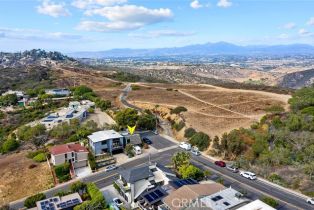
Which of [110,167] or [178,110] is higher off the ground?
[178,110]

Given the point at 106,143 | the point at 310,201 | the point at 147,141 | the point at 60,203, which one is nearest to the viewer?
the point at 60,203

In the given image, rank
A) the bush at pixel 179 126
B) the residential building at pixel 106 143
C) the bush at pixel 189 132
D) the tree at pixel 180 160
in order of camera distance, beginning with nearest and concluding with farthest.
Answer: the tree at pixel 180 160 < the residential building at pixel 106 143 < the bush at pixel 189 132 < the bush at pixel 179 126

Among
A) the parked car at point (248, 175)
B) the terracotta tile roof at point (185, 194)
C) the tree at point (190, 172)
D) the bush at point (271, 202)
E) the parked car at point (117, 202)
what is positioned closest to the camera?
the terracotta tile roof at point (185, 194)

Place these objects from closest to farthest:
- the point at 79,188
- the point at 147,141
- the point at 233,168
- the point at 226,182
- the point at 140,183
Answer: the point at 140,183
the point at 79,188
the point at 226,182
the point at 233,168
the point at 147,141

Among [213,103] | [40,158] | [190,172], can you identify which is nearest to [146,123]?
[40,158]

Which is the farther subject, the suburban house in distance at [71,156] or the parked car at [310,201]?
the suburban house in distance at [71,156]

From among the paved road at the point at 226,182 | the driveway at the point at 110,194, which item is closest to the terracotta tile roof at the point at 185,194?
the driveway at the point at 110,194

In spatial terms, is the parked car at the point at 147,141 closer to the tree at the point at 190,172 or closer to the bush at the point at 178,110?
the bush at the point at 178,110

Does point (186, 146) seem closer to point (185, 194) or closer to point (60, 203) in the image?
point (185, 194)
